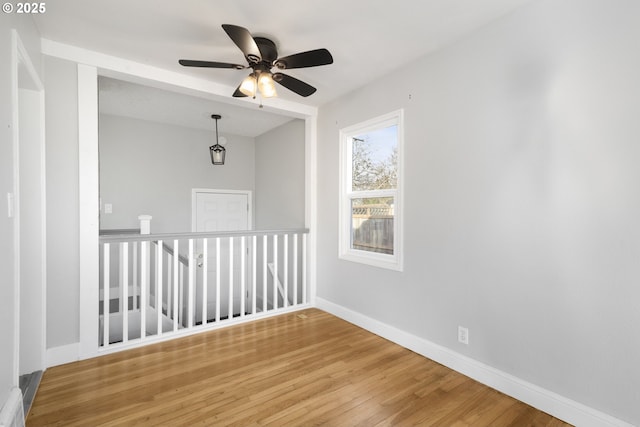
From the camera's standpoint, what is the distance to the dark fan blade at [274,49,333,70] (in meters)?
2.02

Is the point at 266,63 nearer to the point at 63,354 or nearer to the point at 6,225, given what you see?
the point at 6,225

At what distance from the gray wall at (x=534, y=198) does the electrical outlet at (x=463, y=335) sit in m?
0.04

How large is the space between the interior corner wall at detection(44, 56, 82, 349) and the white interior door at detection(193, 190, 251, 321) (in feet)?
7.97

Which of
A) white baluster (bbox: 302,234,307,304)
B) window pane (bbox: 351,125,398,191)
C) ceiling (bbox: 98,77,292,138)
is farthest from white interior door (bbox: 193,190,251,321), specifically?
window pane (bbox: 351,125,398,191)

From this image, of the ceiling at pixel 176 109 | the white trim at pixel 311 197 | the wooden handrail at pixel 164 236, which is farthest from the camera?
the white trim at pixel 311 197

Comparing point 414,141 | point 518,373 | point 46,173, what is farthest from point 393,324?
point 46,173

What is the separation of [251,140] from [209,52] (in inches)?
119

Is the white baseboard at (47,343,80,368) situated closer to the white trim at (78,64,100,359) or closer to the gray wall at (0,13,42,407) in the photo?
the white trim at (78,64,100,359)

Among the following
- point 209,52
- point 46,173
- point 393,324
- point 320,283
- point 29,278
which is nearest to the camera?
point 29,278

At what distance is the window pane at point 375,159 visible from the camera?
302 cm

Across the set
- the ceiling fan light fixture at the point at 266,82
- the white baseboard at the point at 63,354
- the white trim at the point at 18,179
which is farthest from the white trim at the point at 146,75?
the white baseboard at the point at 63,354

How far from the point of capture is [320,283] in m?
3.91

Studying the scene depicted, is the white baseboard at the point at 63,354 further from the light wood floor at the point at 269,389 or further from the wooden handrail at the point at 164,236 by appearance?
the wooden handrail at the point at 164,236

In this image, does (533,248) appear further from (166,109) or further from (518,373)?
(166,109)
